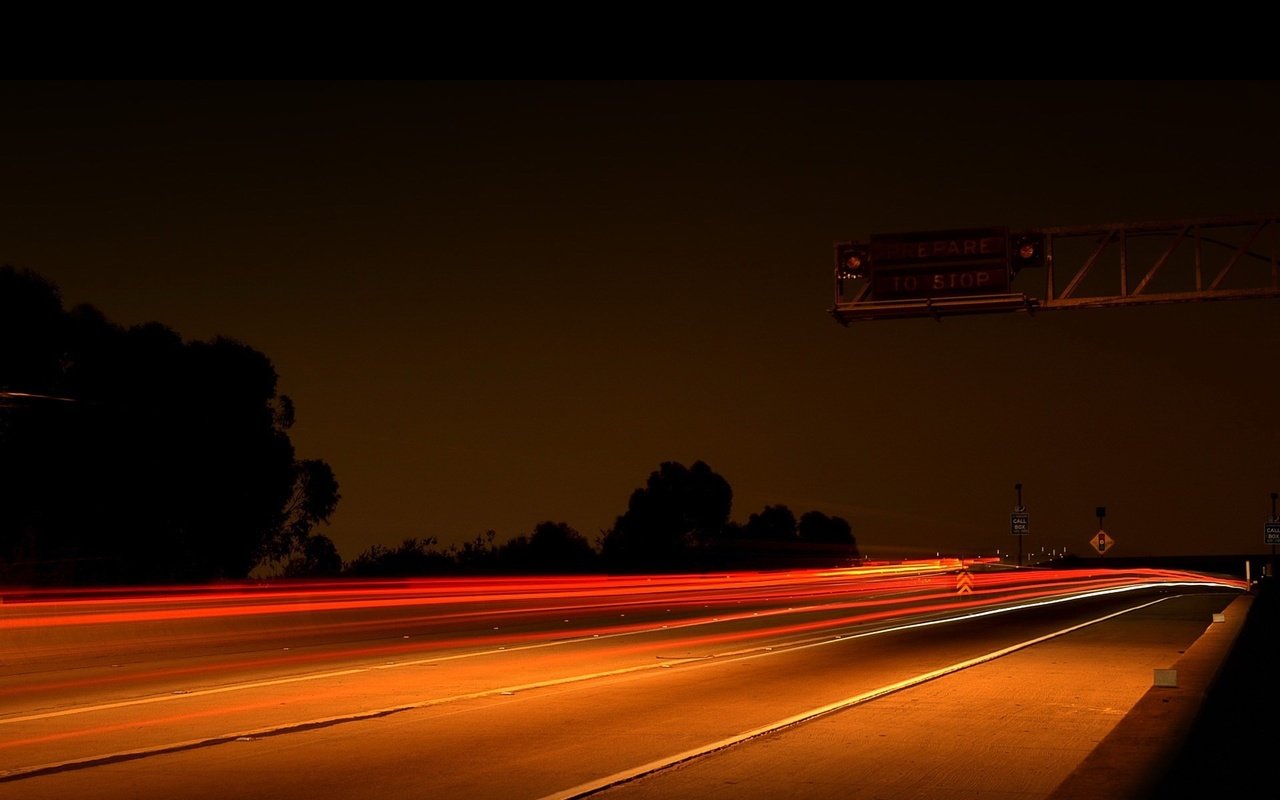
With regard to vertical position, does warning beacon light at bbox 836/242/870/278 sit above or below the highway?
above

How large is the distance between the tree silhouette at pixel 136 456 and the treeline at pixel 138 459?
0.13 feet

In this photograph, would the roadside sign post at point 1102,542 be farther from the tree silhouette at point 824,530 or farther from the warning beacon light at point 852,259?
the tree silhouette at point 824,530

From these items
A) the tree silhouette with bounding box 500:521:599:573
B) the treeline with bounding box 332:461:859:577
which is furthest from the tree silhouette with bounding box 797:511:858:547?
the tree silhouette with bounding box 500:521:599:573

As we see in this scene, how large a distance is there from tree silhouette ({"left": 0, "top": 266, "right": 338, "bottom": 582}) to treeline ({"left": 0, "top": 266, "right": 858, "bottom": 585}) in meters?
0.04

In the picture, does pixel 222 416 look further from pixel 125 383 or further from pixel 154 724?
pixel 154 724

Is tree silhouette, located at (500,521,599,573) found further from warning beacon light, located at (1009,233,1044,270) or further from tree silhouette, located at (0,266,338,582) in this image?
warning beacon light, located at (1009,233,1044,270)

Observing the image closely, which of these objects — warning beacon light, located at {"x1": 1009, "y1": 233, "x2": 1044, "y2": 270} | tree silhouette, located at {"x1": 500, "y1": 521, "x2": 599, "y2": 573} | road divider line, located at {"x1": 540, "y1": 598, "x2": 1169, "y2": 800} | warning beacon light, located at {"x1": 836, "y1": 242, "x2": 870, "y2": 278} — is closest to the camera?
road divider line, located at {"x1": 540, "y1": 598, "x2": 1169, "y2": 800}

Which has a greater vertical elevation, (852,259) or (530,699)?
(852,259)

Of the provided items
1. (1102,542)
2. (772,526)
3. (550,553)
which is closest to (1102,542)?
(1102,542)

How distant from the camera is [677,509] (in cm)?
10412

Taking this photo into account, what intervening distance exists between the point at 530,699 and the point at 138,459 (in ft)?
105

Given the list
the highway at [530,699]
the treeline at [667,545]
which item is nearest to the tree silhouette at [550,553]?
the treeline at [667,545]

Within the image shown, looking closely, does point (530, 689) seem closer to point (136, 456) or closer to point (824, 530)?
point (136, 456)

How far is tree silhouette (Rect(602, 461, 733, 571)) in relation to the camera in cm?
10081
